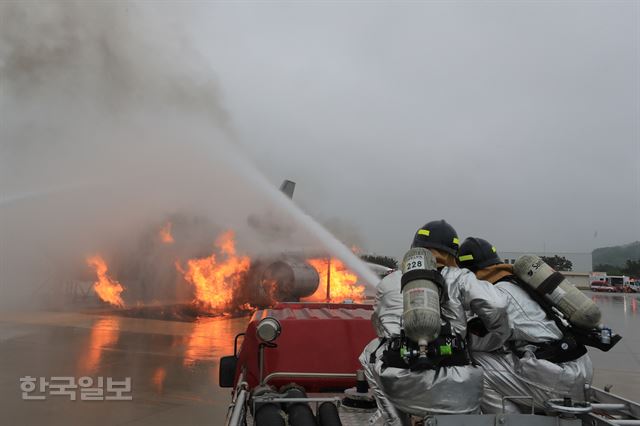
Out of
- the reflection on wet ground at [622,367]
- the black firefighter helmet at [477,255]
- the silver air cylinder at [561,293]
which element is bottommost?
the reflection on wet ground at [622,367]

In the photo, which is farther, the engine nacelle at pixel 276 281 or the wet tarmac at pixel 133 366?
the engine nacelle at pixel 276 281

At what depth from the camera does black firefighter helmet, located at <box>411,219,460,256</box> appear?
2.93 meters

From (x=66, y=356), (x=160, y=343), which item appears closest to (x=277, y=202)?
(x=160, y=343)

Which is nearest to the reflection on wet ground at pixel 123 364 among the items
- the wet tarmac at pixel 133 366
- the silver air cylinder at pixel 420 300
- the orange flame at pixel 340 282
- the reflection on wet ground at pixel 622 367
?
the wet tarmac at pixel 133 366

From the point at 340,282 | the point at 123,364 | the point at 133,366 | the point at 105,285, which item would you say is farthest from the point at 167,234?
the point at 133,366

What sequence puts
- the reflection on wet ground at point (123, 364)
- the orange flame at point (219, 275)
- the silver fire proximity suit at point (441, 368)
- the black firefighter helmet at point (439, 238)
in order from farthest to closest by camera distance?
the orange flame at point (219, 275), the reflection on wet ground at point (123, 364), the black firefighter helmet at point (439, 238), the silver fire proximity suit at point (441, 368)

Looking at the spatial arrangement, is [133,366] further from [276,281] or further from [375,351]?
[276,281]

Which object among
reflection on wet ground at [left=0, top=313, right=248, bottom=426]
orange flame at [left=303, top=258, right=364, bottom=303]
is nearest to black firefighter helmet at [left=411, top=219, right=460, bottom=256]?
reflection on wet ground at [left=0, top=313, right=248, bottom=426]

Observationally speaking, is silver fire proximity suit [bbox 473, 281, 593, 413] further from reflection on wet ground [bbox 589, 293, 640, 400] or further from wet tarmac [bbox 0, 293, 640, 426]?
reflection on wet ground [bbox 589, 293, 640, 400]

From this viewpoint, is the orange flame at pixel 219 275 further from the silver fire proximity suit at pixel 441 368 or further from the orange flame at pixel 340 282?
the silver fire proximity suit at pixel 441 368

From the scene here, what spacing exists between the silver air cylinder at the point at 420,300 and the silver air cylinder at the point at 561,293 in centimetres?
92

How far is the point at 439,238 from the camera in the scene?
9.64 ft

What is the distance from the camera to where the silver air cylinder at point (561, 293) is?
2.86 meters

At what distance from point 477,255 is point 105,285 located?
18110mm
